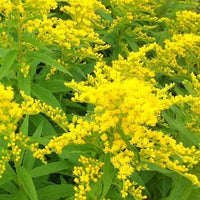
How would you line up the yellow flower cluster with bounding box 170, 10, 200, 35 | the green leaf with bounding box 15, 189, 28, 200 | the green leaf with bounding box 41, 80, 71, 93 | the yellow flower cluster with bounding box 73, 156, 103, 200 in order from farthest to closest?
the yellow flower cluster with bounding box 170, 10, 200, 35, the green leaf with bounding box 41, 80, 71, 93, the green leaf with bounding box 15, 189, 28, 200, the yellow flower cluster with bounding box 73, 156, 103, 200

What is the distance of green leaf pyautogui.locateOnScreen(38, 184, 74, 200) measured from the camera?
311cm

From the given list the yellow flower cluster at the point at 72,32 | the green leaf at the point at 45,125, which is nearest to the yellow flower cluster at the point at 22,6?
the yellow flower cluster at the point at 72,32

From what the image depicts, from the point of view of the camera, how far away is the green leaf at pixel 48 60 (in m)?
3.45

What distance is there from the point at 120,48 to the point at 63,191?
2.89 metres

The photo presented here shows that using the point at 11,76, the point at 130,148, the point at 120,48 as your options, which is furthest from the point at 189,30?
the point at 130,148

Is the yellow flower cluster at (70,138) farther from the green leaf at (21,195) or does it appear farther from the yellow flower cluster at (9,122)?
the green leaf at (21,195)

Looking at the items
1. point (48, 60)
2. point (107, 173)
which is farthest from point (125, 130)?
point (48, 60)

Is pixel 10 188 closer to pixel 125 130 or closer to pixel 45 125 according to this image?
pixel 45 125

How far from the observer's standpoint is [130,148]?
8.86ft

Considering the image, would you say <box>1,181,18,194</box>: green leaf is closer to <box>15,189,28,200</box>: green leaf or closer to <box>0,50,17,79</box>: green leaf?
→ <box>15,189,28,200</box>: green leaf

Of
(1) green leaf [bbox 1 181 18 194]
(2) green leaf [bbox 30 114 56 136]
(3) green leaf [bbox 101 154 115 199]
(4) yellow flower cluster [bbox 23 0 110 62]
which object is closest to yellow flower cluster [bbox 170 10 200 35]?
(4) yellow flower cluster [bbox 23 0 110 62]

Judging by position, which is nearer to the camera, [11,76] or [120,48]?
[11,76]

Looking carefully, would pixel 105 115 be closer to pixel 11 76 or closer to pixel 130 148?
pixel 130 148

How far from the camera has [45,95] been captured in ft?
11.9
